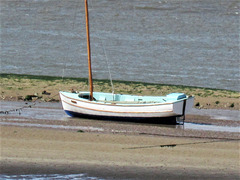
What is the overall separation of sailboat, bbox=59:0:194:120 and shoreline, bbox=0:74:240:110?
3.37m

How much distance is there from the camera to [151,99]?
2094cm

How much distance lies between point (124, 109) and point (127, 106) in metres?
0.16

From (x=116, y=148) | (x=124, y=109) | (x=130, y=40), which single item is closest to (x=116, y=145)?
(x=116, y=148)

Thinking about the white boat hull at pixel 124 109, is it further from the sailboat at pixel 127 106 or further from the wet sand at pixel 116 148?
the wet sand at pixel 116 148

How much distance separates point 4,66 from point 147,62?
9.02 metres

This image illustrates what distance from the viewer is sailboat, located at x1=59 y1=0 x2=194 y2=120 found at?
1936 cm

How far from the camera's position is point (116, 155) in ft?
44.2

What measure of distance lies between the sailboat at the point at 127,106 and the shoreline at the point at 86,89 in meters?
3.37

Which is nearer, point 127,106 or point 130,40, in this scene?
point 127,106

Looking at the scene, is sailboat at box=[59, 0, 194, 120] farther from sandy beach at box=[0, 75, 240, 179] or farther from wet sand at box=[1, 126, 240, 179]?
wet sand at box=[1, 126, 240, 179]

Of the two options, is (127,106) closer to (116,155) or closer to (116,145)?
(116,145)

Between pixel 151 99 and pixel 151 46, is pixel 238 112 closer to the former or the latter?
pixel 151 99

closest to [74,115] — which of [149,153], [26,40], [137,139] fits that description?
[137,139]

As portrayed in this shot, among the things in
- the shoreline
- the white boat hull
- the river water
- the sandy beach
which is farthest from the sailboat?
the river water
